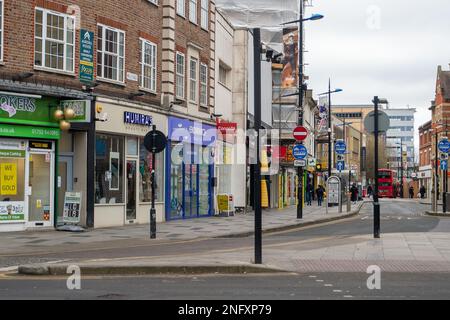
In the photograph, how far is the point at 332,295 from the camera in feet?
32.4

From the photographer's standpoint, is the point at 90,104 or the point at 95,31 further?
the point at 95,31

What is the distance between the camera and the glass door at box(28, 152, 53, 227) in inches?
842

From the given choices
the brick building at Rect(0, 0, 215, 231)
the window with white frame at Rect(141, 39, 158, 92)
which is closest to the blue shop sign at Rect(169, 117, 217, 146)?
the brick building at Rect(0, 0, 215, 231)

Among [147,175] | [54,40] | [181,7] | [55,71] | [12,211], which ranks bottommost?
[12,211]

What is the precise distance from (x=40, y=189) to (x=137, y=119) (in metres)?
4.69

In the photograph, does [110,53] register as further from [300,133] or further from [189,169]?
[300,133]

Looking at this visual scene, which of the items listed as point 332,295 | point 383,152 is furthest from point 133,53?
point 383,152

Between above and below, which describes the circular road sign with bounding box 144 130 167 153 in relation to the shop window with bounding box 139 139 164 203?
above

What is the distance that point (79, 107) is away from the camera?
21.7m

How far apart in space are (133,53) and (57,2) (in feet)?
13.5

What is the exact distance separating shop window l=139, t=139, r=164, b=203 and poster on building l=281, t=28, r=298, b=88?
82.9 ft

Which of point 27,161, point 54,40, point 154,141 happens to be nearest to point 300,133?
point 154,141

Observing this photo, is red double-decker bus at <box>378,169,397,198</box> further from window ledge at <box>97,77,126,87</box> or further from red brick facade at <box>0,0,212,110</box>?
window ledge at <box>97,77,126,87</box>

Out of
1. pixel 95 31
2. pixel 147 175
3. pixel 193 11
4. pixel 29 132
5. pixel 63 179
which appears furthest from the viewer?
pixel 193 11
